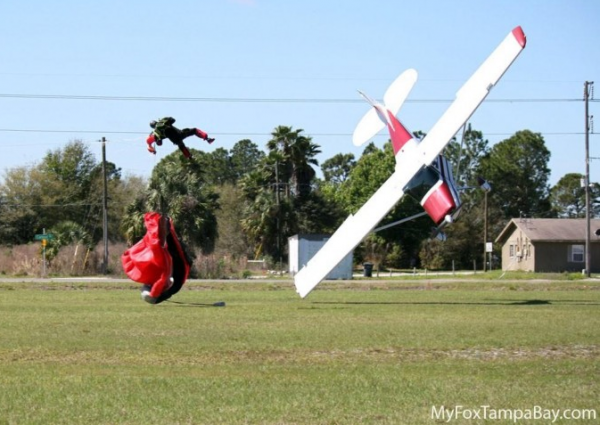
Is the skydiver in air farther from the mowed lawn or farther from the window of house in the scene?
the window of house

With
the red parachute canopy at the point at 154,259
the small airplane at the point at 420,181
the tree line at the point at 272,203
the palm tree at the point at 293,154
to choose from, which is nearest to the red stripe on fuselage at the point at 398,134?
the small airplane at the point at 420,181

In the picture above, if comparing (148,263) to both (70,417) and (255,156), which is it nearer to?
(70,417)

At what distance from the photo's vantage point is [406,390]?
14.4m

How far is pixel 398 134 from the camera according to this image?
3183 cm

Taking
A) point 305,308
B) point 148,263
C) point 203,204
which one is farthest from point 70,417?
point 203,204

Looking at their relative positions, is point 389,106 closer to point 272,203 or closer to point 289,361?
point 289,361

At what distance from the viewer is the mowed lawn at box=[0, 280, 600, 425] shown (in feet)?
42.7

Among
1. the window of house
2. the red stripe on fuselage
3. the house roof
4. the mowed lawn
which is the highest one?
the red stripe on fuselage

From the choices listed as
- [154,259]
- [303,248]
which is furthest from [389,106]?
[303,248]

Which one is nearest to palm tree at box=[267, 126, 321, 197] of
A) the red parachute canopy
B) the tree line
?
the tree line

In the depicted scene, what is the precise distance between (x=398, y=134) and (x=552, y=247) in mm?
52452

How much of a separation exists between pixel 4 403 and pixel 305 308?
18975mm

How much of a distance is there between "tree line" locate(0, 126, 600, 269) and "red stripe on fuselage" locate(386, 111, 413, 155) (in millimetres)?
27444

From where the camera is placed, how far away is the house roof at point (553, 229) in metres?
80.2
